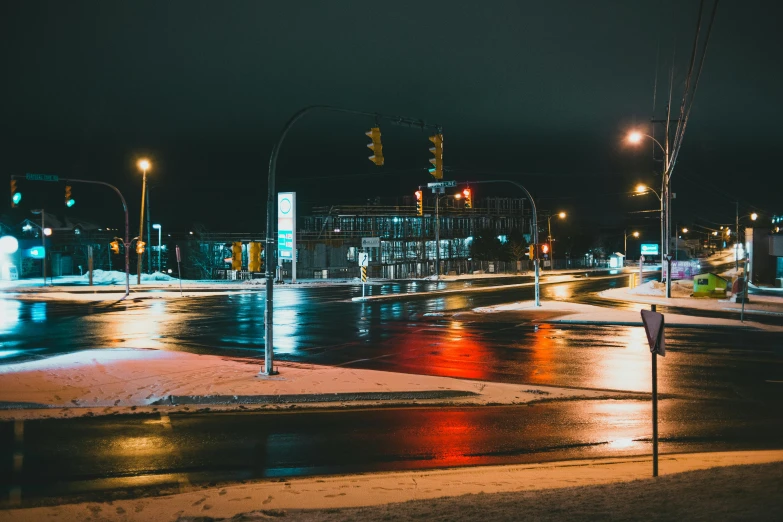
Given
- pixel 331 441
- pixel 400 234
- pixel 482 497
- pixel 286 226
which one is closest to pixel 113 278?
pixel 286 226

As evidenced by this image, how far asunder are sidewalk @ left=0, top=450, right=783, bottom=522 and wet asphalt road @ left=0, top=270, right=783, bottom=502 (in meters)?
0.56

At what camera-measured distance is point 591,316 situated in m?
25.9

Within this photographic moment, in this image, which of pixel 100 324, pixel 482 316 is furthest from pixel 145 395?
pixel 482 316

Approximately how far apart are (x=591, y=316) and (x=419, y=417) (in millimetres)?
17653

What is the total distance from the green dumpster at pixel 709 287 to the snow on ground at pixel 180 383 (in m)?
28.7

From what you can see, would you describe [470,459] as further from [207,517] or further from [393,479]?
[207,517]

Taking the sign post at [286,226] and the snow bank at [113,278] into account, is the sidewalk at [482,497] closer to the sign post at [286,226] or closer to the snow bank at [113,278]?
the sign post at [286,226]

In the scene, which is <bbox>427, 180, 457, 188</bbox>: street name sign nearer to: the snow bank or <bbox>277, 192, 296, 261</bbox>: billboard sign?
<bbox>277, 192, 296, 261</bbox>: billboard sign

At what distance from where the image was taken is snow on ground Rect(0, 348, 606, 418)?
421 inches

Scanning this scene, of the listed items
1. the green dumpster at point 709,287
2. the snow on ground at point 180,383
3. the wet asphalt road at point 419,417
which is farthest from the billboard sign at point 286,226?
the snow on ground at point 180,383

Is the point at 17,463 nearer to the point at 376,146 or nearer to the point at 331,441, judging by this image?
the point at 331,441

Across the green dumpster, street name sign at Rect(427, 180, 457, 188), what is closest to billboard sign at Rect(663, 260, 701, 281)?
the green dumpster

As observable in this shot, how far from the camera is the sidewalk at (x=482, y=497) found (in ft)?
17.0

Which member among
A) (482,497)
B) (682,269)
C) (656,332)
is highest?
(656,332)
